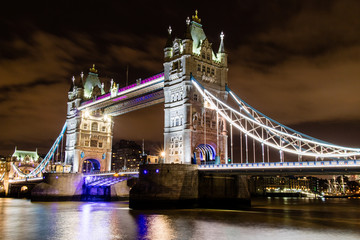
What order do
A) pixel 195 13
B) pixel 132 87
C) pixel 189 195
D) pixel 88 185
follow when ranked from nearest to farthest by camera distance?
1. pixel 189 195
2. pixel 195 13
3. pixel 132 87
4. pixel 88 185

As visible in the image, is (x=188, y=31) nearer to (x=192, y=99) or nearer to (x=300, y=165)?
(x=192, y=99)

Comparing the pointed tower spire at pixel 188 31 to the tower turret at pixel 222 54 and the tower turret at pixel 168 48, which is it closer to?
the tower turret at pixel 168 48

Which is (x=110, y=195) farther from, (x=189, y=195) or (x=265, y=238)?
(x=265, y=238)

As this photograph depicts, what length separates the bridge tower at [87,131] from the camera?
7094cm

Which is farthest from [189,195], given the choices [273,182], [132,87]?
[273,182]

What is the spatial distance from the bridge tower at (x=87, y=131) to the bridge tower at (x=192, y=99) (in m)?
25.4

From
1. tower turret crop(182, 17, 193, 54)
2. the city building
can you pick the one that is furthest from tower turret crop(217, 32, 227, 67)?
the city building

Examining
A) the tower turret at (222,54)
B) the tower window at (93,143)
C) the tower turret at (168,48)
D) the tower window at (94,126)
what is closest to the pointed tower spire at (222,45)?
the tower turret at (222,54)

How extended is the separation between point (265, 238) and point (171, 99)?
28948mm

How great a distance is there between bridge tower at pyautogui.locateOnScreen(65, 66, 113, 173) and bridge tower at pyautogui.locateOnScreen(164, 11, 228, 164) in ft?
83.3

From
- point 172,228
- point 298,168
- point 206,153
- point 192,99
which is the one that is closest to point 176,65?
point 192,99

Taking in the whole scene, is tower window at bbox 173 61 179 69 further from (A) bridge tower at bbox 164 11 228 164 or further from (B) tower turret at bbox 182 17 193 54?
(B) tower turret at bbox 182 17 193 54

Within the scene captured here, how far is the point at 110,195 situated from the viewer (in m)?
64.8

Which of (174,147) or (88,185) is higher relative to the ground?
(174,147)
